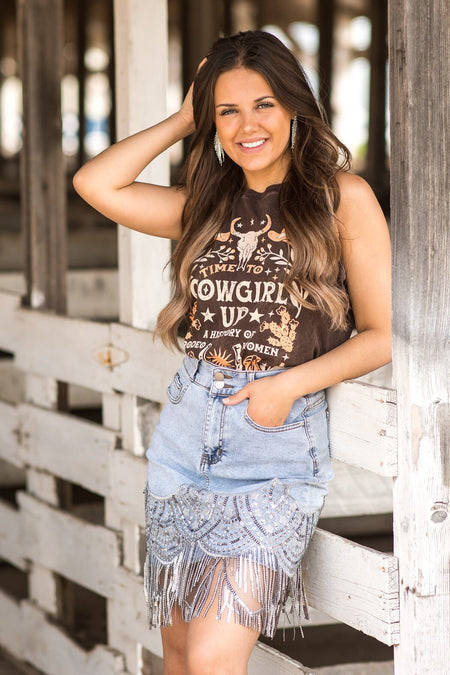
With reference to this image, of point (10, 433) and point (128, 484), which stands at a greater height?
point (128, 484)

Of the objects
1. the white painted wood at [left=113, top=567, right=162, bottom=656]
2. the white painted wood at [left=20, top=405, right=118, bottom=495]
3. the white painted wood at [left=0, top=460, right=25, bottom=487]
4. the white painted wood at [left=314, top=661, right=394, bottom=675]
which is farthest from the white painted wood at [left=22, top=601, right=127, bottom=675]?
the white painted wood at [left=0, top=460, right=25, bottom=487]

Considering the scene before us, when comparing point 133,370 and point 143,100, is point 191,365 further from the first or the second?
point 143,100

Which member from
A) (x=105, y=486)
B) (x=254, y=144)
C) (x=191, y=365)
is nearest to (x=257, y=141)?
(x=254, y=144)

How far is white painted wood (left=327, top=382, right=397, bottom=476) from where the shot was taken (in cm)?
204

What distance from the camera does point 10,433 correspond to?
4012 millimetres

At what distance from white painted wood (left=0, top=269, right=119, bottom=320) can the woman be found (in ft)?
12.4

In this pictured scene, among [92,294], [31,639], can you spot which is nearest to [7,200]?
[92,294]

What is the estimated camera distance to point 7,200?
10.2m

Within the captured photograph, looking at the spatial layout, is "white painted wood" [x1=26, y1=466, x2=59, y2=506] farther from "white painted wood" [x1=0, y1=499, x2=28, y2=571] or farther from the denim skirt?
the denim skirt

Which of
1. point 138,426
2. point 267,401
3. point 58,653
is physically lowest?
point 58,653

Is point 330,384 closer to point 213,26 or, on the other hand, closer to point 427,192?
point 427,192

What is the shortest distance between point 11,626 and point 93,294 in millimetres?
2371

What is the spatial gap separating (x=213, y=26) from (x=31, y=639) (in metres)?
5.52

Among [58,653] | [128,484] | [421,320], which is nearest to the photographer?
[421,320]
